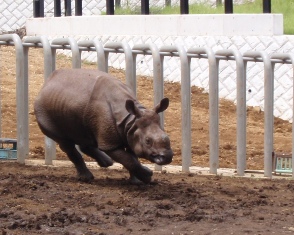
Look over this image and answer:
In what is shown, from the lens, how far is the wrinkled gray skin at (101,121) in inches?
293

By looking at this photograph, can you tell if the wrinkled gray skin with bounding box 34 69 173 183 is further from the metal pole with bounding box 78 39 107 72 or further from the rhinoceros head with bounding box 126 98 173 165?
the metal pole with bounding box 78 39 107 72

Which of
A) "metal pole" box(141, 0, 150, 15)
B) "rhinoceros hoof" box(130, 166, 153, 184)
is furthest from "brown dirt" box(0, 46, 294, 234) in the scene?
"metal pole" box(141, 0, 150, 15)

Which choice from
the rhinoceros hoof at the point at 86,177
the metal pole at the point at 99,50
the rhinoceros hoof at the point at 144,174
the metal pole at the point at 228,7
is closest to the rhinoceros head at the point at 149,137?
the rhinoceros hoof at the point at 144,174

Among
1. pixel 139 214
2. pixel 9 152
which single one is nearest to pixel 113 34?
pixel 9 152

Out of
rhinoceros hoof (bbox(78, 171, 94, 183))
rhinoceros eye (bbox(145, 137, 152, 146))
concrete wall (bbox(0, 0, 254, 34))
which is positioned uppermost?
concrete wall (bbox(0, 0, 254, 34))

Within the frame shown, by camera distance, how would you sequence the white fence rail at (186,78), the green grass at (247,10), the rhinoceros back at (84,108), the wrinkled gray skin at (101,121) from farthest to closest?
1. the green grass at (247,10)
2. the white fence rail at (186,78)
3. the rhinoceros back at (84,108)
4. the wrinkled gray skin at (101,121)

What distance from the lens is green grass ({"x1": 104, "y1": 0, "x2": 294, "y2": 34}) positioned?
52.0ft

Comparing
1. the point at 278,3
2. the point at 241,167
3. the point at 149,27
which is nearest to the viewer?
the point at 241,167

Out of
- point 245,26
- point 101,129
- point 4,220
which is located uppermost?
point 245,26

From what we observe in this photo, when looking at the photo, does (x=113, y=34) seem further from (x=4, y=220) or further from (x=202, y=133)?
(x=4, y=220)

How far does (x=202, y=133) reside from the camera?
1231 centimetres

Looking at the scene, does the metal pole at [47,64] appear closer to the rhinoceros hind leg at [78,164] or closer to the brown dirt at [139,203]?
the brown dirt at [139,203]

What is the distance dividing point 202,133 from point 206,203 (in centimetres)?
512

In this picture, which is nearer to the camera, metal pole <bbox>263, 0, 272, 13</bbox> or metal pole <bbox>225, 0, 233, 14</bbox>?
metal pole <bbox>263, 0, 272, 13</bbox>
